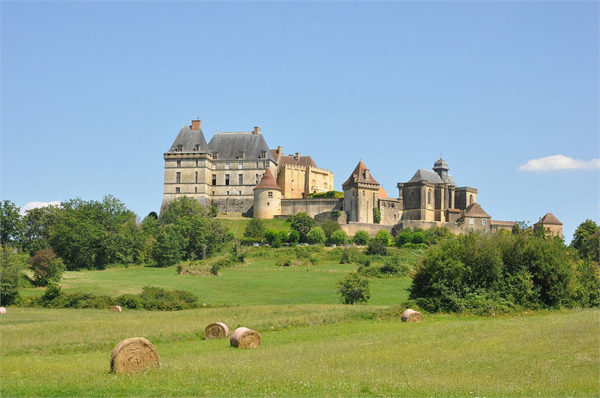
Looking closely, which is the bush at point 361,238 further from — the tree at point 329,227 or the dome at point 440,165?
the dome at point 440,165

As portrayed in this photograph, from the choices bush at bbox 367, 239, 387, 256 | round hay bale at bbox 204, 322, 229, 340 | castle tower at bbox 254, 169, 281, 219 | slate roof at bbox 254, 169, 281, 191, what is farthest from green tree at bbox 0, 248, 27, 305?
slate roof at bbox 254, 169, 281, 191

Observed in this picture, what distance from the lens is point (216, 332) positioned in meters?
26.2

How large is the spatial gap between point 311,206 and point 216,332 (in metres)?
70.5

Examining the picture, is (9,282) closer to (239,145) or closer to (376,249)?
(376,249)

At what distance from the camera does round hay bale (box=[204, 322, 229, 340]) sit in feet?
85.6

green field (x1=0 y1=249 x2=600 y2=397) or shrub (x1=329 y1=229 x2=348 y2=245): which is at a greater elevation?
shrub (x1=329 y1=229 x2=348 y2=245)

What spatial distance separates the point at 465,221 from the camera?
314ft

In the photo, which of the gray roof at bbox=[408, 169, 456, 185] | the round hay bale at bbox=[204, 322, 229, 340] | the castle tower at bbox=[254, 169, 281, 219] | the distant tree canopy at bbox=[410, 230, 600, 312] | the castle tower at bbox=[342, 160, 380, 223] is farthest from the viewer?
the gray roof at bbox=[408, 169, 456, 185]

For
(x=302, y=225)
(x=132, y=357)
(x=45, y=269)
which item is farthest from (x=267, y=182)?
(x=132, y=357)

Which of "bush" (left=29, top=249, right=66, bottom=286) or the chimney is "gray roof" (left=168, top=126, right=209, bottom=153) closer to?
the chimney

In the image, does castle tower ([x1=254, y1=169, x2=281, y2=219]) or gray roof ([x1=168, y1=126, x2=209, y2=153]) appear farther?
gray roof ([x1=168, y1=126, x2=209, y2=153])

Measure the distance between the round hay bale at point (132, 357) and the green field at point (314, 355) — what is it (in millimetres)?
406

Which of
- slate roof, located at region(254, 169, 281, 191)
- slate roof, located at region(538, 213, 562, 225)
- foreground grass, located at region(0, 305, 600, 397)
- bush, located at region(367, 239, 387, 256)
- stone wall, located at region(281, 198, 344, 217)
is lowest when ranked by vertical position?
foreground grass, located at region(0, 305, 600, 397)

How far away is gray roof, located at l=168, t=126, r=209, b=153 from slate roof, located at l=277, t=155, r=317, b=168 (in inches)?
444
